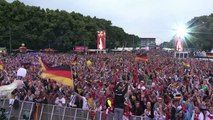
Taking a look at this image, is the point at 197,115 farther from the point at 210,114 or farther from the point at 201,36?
the point at 201,36

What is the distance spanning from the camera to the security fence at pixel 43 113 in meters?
15.0

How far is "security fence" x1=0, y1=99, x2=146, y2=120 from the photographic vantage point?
15033 mm

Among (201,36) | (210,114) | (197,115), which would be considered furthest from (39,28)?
(210,114)

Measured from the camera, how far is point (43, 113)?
16250 millimetres

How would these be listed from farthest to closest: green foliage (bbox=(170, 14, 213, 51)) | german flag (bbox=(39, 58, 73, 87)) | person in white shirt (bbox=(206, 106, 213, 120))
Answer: green foliage (bbox=(170, 14, 213, 51)) → german flag (bbox=(39, 58, 73, 87)) → person in white shirt (bbox=(206, 106, 213, 120))

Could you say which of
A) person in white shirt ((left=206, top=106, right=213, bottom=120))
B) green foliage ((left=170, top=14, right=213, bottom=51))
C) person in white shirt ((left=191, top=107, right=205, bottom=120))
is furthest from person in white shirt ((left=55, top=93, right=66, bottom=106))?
green foliage ((left=170, top=14, right=213, bottom=51))

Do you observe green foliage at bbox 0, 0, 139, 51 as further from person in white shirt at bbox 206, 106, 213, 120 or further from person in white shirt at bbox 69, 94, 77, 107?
person in white shirt at bbox 206, 106, 213, 120

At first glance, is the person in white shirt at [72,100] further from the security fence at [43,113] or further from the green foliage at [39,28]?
the green foliage at [39,28]

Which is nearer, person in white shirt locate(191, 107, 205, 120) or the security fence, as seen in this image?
person in white shirt locate(191, 107, 205, 120)

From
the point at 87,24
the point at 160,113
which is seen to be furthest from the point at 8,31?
the point at 160,113

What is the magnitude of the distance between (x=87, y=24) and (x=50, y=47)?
25.2 m

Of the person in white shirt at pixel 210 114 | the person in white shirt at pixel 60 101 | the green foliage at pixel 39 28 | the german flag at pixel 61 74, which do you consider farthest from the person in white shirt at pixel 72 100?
the green foliage at pixel 39 28

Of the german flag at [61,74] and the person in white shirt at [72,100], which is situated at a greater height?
the german flag at [61,74]

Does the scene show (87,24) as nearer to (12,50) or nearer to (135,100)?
(12,50)
